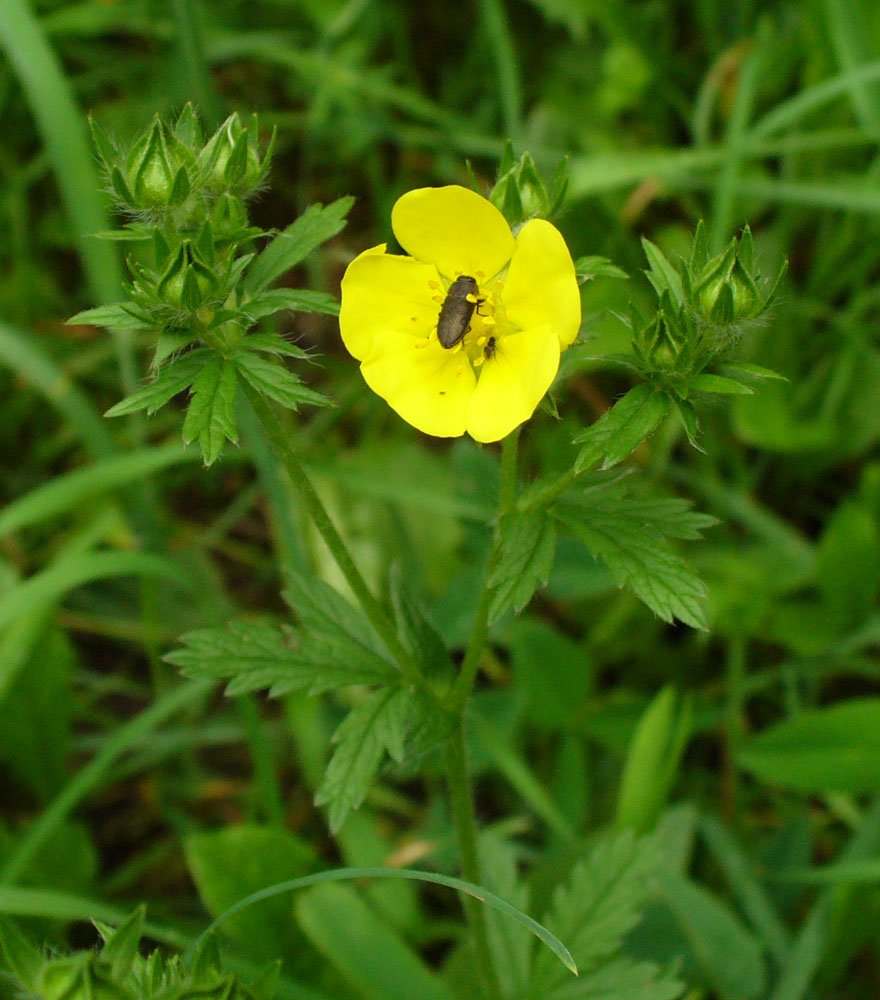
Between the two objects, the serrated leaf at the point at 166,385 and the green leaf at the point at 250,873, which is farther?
the green leaf at the point at 250,873

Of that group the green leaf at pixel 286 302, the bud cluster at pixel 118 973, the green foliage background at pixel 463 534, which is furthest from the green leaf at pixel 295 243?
the bud cluster at pixel 118 973

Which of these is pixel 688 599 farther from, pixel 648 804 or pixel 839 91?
pixel 839 91

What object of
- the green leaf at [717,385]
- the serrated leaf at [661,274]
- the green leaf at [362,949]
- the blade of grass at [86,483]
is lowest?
the green leaf at [362,949]

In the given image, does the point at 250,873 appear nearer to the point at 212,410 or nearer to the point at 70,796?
the point at 70,796

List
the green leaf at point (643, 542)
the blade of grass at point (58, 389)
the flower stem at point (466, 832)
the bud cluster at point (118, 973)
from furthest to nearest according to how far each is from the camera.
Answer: the blade of grass at point (58, 389)
the flower stem at point (466, 832)
the green leaf at point (643, 542)
the bud cluster at point (118, 973)

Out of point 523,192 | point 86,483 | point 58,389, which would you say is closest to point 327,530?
point 523,192

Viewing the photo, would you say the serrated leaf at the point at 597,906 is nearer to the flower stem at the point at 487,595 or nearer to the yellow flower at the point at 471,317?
the flower stem at the point at 487,595

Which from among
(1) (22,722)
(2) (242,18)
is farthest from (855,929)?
(2) (242,18)
